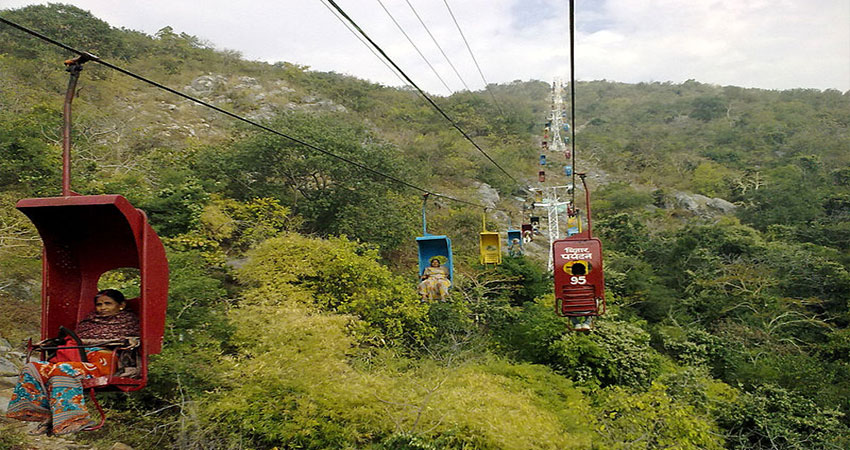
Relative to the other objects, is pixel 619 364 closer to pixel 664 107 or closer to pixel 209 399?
pixel 209 399

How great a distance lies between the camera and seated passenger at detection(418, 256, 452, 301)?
10289mm

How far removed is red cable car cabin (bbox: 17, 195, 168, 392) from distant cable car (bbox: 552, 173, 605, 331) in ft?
17.7

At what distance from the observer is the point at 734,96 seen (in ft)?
215

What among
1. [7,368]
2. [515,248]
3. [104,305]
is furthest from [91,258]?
[515,248]

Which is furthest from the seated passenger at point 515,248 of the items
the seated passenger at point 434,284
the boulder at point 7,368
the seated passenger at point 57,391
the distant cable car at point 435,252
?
the seated passenger at point 57,391

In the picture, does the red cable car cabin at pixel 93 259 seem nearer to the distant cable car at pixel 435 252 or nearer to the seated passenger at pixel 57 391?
the seated passenger at pixel 57 391

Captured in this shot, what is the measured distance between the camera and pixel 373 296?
34.7ft

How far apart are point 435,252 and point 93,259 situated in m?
7.60

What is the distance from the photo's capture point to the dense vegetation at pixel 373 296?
7.29 meters

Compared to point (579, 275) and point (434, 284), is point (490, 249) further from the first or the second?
point (579, 275)

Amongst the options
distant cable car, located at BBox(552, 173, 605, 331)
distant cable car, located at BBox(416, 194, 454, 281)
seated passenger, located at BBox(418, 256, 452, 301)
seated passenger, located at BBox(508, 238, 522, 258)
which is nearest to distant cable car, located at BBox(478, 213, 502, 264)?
distant cable car, located at BBox(416, 194, 454, 281)

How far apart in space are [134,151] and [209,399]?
12050mm

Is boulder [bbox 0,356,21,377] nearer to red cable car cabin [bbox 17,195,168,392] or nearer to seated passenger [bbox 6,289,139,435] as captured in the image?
red cable car cabin [bbox 17,195,168,392]

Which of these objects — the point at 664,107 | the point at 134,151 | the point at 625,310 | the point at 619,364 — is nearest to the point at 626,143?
the point at 664,107
